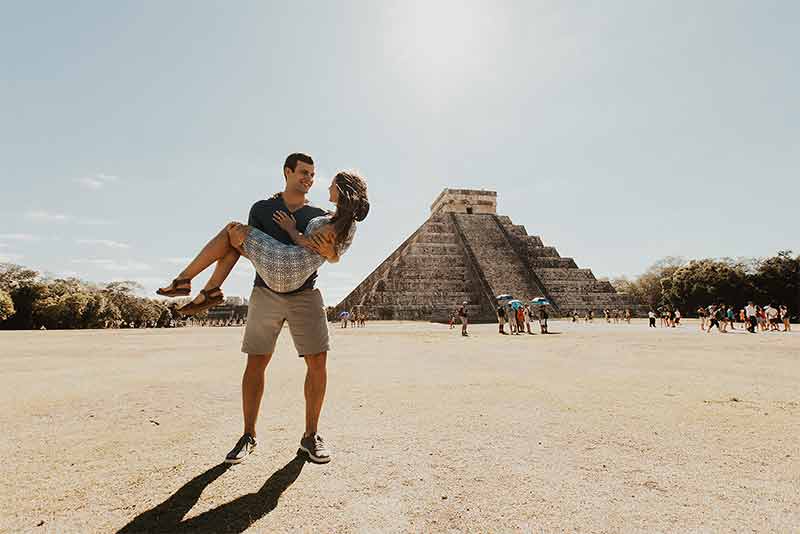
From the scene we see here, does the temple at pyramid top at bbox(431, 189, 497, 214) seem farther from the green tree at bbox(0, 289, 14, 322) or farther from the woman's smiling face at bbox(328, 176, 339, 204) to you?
the woman's smiling face at bbox(328, 176, 339, 204)

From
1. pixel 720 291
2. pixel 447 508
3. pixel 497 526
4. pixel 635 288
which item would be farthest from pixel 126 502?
pixel 635 288

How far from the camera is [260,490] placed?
2.26 meters

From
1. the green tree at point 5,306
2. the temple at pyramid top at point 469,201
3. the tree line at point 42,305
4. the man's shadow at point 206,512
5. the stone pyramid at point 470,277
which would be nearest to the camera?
the man's shadow at point 206,512

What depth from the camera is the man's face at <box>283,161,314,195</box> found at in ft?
9.97

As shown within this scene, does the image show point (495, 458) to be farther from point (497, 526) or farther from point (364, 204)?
point (364, 204)

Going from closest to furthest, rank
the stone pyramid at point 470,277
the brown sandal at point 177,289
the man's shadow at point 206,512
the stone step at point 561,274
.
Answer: the man's shadow at point 206,512, the brown sandal at point 177,289, the stone pyramid at point 470,277, the stone step at point 561,274

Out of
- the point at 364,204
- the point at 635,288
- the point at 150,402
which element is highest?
the point at 635,288

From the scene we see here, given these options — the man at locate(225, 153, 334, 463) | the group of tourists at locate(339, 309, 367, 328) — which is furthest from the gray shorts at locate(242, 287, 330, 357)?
the group of tourists at locate(339, 309, 367, 328)

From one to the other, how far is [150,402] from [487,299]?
34.0m

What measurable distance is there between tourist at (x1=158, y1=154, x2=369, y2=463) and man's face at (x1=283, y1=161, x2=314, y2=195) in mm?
209

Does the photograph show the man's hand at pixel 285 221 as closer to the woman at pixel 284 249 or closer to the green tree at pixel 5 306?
the woman at pixel 284 249

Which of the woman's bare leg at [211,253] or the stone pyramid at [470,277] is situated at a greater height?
the stone pyramid at [470,277]

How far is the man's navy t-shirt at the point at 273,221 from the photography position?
115 inches

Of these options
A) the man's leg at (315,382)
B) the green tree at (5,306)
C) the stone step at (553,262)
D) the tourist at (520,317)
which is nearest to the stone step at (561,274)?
the stone step at (553,262)
